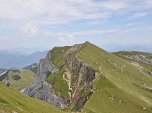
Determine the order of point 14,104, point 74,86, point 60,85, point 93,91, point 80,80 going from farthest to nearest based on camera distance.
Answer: point 60,85 < point 80,80 < point 74,86 < point 93,91 < point 14,104

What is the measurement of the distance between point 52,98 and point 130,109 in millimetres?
51775

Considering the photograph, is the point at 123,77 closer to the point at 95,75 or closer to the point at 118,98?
the point at 95,75

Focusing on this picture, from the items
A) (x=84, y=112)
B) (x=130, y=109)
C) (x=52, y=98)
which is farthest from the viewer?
(x=52, y=98)

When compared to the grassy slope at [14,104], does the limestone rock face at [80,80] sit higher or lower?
lower

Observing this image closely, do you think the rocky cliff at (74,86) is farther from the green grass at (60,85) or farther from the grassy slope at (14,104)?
the grassy slope at (14,104)

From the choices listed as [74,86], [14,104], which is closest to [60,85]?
[74,86]

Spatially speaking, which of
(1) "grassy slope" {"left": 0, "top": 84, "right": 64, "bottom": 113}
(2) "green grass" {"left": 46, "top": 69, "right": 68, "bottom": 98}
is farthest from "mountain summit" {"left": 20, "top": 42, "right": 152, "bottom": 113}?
(1) "grassy slope" {"left": 0, "top": 84, "right": 64, "bottom": 113}

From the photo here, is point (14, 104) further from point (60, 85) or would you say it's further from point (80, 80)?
point (60, 85)

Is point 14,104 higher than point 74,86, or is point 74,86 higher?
point 14,104

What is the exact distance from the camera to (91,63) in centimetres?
19050

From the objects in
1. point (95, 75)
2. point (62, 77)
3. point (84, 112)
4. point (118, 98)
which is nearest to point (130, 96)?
point (118, 98)

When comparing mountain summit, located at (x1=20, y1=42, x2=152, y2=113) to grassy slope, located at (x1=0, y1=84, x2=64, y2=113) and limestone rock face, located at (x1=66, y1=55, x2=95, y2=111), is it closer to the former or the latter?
limestone rock face, located at (x1=66, y1=55, x2=95, y2=111)

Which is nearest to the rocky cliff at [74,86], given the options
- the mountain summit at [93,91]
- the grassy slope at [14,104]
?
the mountain summit at [93,91]

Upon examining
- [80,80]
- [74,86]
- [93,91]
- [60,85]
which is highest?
[80,80]
